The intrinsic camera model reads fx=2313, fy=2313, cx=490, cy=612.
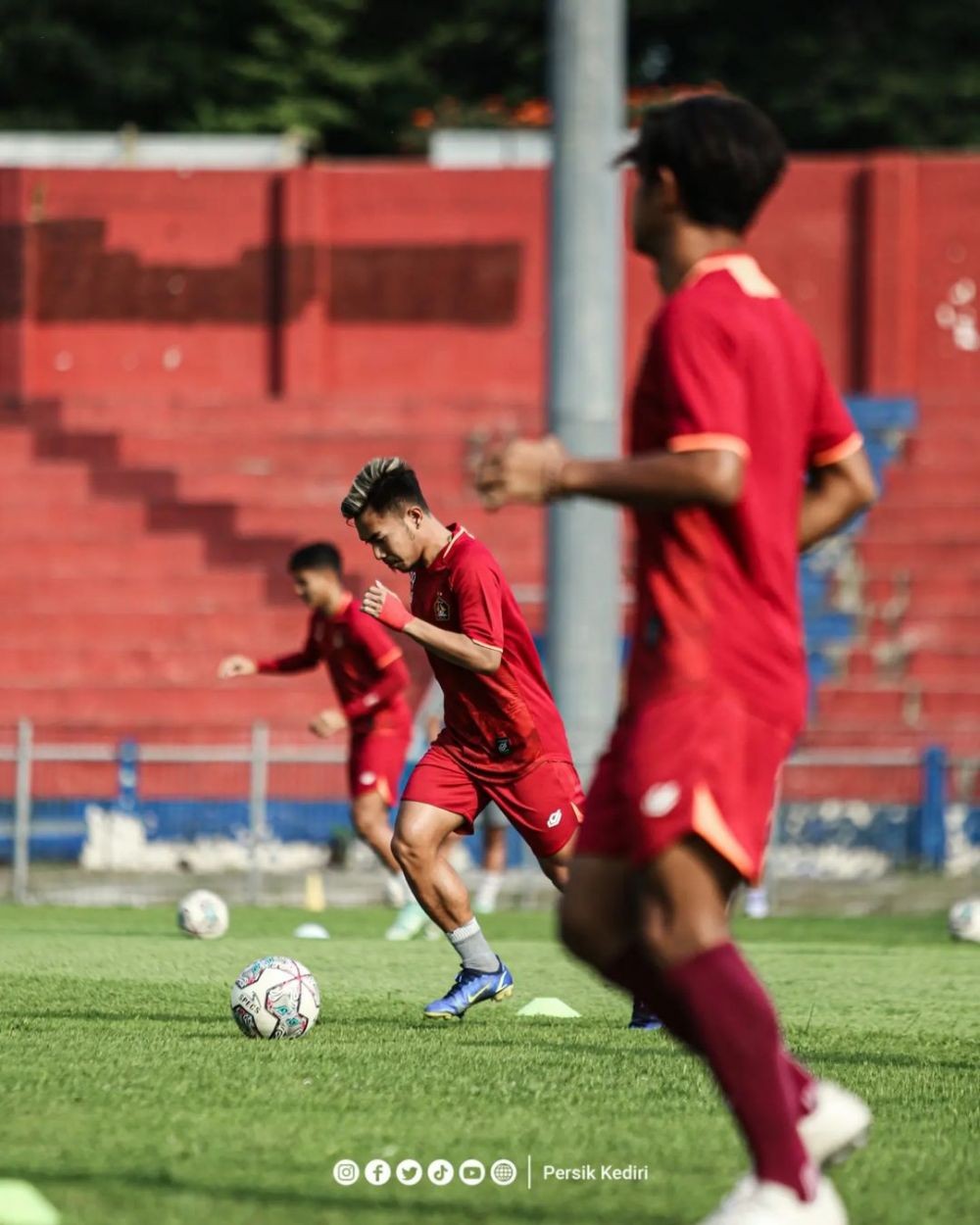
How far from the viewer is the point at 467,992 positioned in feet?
28.1

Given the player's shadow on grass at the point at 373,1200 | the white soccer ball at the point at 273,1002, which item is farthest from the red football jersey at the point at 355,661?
the player's shadow on grass at the point at 373,1200

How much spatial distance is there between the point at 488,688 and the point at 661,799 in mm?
4166

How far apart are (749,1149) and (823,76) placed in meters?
33.4

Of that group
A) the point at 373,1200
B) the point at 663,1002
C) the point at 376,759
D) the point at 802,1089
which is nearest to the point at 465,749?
the point at 373,1200

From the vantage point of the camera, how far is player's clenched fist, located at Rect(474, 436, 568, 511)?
14.4ft

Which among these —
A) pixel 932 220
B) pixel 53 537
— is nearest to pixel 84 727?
pixel 53 537

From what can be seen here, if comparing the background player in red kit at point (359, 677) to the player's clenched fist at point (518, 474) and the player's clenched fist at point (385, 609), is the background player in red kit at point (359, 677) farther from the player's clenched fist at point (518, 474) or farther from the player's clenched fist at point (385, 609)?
the player's clenched fist at point (518, 474)

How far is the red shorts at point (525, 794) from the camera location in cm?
859

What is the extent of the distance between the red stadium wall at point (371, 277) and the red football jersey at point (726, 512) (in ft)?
77.3

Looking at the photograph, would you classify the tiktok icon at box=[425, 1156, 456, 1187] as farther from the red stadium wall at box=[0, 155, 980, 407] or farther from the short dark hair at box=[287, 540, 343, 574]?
the red stadium wall at box=[0, 155, 980, 407]

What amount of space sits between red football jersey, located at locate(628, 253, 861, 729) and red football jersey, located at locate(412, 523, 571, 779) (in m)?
3.69

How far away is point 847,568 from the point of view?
25875 mm

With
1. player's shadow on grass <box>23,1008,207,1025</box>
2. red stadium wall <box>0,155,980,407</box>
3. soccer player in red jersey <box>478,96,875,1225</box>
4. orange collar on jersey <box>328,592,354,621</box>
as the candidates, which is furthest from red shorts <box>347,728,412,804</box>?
red stadium wall <box>0,155,980,407</box>

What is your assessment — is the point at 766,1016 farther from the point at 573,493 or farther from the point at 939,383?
the point at 939,383
